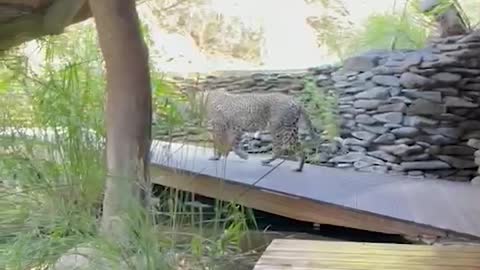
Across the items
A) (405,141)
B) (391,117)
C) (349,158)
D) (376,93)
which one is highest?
(376,93)

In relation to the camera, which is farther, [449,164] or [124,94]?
[449,164]

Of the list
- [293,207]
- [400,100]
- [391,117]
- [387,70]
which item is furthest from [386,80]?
[293,207]

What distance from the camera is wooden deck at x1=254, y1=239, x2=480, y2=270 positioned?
191 cm

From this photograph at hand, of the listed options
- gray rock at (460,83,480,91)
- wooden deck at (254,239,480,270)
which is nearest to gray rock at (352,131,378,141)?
gray rock at (460,83,480,91)

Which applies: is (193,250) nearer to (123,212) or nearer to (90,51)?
(123,212)

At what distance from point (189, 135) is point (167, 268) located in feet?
4.11

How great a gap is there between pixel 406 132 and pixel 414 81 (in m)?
0.46

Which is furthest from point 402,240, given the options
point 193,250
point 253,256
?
point 193,250

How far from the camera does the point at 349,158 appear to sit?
635 centimetres

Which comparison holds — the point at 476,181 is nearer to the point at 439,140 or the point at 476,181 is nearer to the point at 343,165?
the point at 439,140


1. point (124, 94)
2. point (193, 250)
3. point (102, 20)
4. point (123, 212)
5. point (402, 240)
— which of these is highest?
point (102, 20)

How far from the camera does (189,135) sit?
11.4 feet

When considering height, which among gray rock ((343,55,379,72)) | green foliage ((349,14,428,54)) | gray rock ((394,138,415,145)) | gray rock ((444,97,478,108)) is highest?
green foliage ((349,14,428,54))

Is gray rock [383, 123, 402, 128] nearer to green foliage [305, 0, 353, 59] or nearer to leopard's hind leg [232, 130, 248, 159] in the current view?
green foliage [305, 0, 353, 59]
